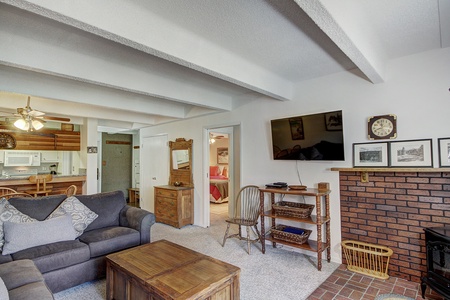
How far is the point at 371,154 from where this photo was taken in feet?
9.33

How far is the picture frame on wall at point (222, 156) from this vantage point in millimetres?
8984

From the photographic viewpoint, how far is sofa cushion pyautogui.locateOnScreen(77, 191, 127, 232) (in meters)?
3.19

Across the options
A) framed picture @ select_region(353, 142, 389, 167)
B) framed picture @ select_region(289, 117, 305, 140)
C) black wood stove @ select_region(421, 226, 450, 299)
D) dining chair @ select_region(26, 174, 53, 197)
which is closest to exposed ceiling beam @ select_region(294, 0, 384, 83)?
framed picture @ select_region(353, 142, 389, 167)

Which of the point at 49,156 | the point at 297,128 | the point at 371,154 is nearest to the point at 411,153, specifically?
the point at 371,154

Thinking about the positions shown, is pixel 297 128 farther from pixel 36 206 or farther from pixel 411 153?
pixel 36 206

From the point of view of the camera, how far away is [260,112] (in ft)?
12.8

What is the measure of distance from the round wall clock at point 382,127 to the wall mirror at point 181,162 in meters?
3.25

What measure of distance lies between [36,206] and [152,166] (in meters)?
3.21

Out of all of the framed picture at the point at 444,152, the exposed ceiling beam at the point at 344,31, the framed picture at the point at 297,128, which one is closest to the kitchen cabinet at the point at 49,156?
the framed picture at the point at 297,128

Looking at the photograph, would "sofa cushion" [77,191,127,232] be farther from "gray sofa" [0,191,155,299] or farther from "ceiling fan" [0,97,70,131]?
"ceiling fan" [0,97,70,131]

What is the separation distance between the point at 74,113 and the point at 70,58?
8.55ft

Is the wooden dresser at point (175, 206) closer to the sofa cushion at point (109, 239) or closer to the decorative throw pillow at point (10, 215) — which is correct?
the sofa cushion at point (109, 239)

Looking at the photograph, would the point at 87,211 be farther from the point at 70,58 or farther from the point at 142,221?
the point at 70,58

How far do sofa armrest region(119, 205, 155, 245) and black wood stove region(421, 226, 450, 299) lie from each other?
296cm
